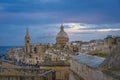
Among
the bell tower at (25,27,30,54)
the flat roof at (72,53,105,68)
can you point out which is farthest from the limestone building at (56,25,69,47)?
the flat roof at (72,53,105,68)

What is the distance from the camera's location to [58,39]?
14262 centimetres

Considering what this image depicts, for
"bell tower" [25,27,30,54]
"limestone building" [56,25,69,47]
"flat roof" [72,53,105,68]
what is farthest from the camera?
"bell tower" [25,27,30,54]

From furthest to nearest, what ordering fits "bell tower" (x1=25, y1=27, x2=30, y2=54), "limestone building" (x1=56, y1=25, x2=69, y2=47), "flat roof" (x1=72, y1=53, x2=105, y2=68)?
"bell tower" (x1=25, y1=27, x2=30, y2=54) < "limestone building" (x1=56, y1=25, x2=69, y2=47) < "flat roof" (x1=72, y1=53, x2=105, y2=68)

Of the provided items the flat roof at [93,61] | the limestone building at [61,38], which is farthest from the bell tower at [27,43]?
the flat roof at [93,61]

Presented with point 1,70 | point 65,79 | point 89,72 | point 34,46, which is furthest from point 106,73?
point 34,46

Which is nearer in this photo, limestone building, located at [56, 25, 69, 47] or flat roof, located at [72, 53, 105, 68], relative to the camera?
flat roof, located at [72, 53, 105, 68]

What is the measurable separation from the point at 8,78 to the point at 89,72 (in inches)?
281

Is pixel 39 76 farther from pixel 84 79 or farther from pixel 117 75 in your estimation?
pixel 117 75

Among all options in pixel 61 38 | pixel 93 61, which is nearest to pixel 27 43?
Answer: pixel 61 38

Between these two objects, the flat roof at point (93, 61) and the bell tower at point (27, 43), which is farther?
the bell tower at point (27, 43)

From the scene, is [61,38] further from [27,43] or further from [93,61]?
[93,61]

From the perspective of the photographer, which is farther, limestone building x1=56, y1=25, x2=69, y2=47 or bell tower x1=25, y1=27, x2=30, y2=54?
bell tower x1=25, y1=27, x2=30, y2=54

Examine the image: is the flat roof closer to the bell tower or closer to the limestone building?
the limestone building

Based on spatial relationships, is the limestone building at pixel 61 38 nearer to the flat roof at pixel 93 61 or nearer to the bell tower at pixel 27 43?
the bell tower at pixel 27 43
